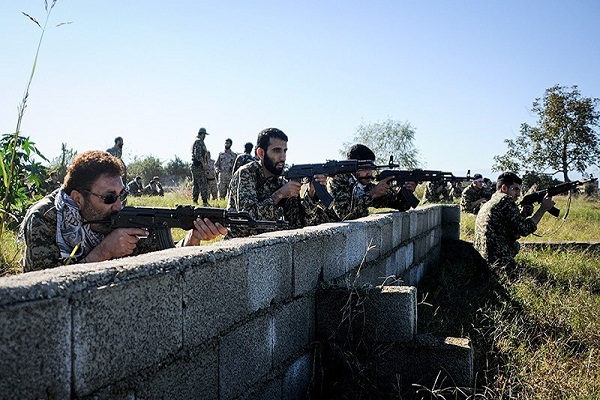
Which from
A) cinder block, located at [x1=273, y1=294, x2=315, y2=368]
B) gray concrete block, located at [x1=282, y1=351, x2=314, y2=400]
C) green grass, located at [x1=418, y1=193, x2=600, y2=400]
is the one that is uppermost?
cinder block, located at [x1=273, y1=294, x2=315, y2=368]

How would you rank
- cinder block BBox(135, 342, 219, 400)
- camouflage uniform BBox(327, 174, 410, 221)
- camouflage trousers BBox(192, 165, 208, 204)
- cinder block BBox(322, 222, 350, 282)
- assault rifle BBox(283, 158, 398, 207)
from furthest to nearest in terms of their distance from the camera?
camouflage trousers BBox(192, 165, 208, 204) → camouflage uniform BBox(327, 174, 410, 221) → assault rifle BBox(283, 158, 398, 207) → cinder block BBox(322, 222, 350, 282) → cinder block BBox(135, 342, 219, 400)

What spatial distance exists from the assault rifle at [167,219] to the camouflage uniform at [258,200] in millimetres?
972

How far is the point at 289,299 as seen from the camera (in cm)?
281

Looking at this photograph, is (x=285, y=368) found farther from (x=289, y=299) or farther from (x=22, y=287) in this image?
(x=22, y=287)

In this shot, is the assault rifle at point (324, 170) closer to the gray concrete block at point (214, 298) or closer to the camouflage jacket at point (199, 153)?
the gray concrete block at point (214, 298)

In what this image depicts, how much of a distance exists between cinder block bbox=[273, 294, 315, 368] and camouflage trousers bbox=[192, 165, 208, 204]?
33.4 feet

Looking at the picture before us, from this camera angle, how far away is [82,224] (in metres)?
2.96

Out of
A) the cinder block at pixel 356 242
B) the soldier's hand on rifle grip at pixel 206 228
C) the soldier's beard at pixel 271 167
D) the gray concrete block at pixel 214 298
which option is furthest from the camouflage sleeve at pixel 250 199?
the gray concrete block at pixel 214 298

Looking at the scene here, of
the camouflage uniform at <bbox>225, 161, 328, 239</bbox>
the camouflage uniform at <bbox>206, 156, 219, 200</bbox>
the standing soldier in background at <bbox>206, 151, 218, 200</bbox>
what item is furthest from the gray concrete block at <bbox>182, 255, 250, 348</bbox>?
the camouflage uniform at <bbox>206, 156, 219, 200</bbox>

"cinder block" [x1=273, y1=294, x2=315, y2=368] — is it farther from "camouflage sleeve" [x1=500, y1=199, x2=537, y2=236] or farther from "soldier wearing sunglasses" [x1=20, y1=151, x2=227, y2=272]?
"camouflage sleeve" [x1=500, y1=199, x2=537, y2=236]

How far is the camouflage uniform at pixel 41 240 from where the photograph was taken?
114 inches

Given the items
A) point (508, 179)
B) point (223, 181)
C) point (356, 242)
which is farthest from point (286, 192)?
point (223, 181)

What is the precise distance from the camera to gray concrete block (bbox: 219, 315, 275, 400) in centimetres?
220

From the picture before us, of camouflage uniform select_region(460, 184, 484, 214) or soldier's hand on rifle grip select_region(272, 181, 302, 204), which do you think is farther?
camouflage uniform select_region(460, 184, 484, 214)
